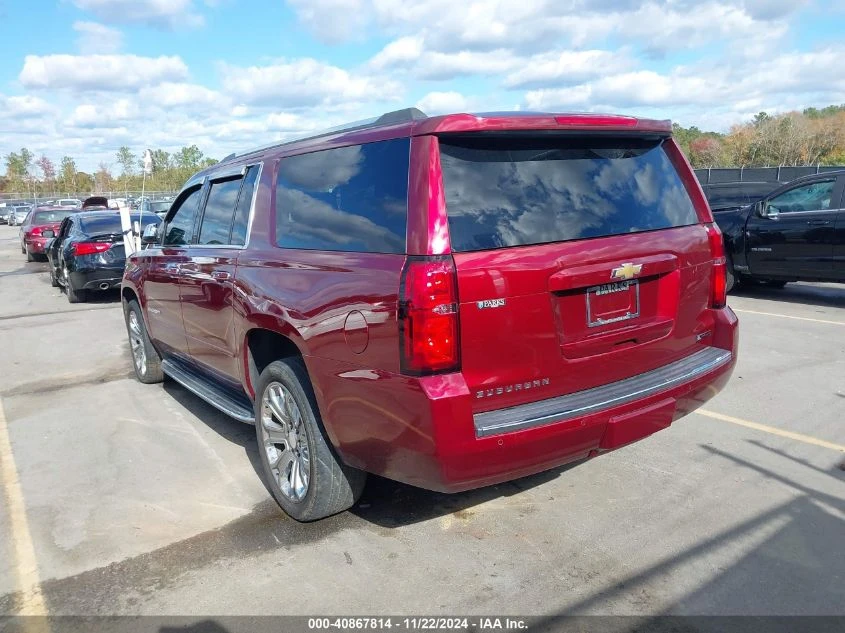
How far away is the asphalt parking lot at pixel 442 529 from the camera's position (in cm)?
307

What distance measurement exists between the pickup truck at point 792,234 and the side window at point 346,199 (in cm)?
806

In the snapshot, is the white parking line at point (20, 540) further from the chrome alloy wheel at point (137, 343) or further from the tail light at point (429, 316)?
the tail light at point (429, 316)

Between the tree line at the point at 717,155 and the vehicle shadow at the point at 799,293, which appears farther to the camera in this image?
the tree line at the point at 717,155

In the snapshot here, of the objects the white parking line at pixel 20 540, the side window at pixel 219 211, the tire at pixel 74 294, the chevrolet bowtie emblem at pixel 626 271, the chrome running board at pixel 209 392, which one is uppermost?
the side window at pixel 219 211

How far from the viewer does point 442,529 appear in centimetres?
368

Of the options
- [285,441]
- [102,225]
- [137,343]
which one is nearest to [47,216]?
[102,225]

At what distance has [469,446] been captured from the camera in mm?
2859

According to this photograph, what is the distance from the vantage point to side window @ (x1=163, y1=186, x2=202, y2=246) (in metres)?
5.23

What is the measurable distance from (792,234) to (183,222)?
817 centimetres

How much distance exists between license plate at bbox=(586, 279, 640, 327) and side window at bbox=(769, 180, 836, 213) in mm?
7591

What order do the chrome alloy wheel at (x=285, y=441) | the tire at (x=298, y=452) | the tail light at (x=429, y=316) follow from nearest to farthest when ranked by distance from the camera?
the tail light at (x=429, y=316) < the tire at (x=298, y=452) < the chrome alloy wheel at (x=285, y=441)

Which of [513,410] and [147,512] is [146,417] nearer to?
[147,512]

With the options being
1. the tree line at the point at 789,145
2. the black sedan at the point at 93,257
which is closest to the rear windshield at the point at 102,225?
the black sedan at the point at 93,257

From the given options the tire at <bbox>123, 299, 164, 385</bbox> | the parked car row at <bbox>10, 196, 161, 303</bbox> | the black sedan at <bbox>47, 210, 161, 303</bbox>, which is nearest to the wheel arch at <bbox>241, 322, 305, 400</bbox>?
the tire at <bbox>123, 299, 164, 385</bbox>
